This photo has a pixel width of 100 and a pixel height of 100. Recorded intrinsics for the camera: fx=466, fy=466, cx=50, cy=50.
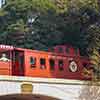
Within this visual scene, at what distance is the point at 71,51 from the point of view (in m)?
25.1

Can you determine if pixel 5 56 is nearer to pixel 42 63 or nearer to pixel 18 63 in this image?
pixel 18 63

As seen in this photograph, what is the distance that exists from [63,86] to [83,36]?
243 inches

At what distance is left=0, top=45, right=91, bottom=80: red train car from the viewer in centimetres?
2222

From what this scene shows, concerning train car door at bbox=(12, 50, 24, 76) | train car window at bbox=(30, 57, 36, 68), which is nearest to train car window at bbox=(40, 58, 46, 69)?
train car window at bbox=(30, 57, 36, 68)

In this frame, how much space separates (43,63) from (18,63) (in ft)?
4.16

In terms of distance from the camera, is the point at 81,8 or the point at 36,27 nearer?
the point at 81,8

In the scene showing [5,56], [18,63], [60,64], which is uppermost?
[5,56]

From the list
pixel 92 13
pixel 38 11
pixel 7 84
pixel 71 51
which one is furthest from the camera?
pixel 38 11

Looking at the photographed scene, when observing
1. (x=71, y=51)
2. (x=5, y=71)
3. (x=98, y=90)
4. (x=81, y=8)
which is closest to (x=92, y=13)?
(x=81, y=8)

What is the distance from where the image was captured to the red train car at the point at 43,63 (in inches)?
875

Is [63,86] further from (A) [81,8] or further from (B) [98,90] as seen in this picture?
(A) [81,8]

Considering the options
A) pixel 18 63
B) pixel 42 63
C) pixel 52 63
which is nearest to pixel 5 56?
pixel 18 63

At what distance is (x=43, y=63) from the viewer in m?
23.2

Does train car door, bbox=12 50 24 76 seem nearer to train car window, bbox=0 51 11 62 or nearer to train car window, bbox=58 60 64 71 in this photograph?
train car window, bbox=0 51 11 62
